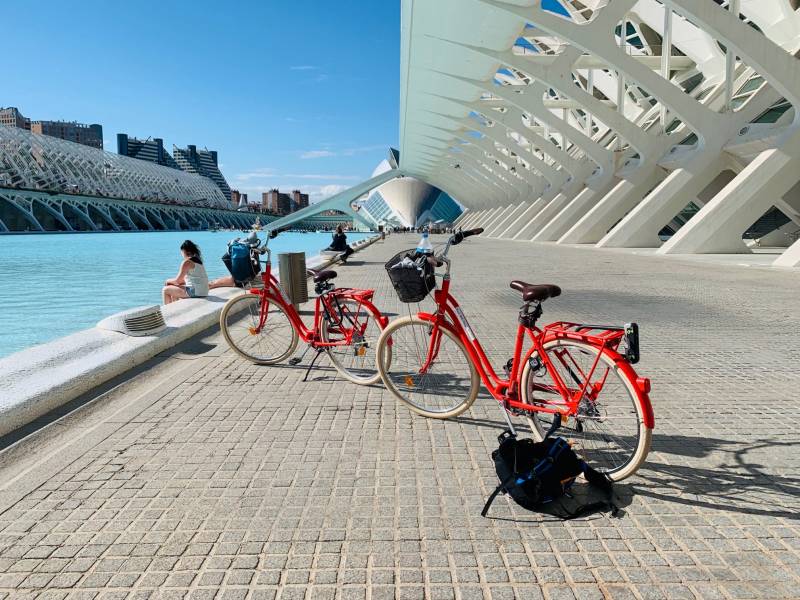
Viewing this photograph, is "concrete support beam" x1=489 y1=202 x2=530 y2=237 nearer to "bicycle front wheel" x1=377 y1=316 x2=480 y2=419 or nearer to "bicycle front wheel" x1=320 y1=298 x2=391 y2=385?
"bicycle front wheel" x1=320 y1=298 x2=391 y2=385

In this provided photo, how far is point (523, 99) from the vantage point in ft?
80.3

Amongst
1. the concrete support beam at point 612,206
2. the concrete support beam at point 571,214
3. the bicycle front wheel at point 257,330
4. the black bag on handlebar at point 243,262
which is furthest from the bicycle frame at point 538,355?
the concrete support beam at point 571,214

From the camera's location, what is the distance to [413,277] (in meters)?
3.37

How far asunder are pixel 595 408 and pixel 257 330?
127 inches

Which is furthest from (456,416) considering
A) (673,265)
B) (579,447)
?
(673,265)

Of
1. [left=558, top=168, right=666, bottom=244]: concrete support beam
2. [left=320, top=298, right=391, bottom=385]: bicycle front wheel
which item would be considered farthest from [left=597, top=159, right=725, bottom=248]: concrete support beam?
[left=320, top=298, right=391, bottom=385]: bicycle front wheel

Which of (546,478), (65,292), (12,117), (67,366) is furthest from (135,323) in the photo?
(12,117)

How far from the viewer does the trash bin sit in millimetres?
7379

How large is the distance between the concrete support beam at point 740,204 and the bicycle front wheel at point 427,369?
13.9m

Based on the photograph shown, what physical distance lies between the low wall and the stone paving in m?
0.25

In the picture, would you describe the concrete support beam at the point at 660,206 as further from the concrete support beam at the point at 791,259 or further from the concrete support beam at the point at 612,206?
the concrete support beam at the point at 791,259

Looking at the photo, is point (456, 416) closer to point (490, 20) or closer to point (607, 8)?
point (607, 8)

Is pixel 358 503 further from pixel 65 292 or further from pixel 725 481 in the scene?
pixel 65 292

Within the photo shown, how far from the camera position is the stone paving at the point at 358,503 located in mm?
2025
